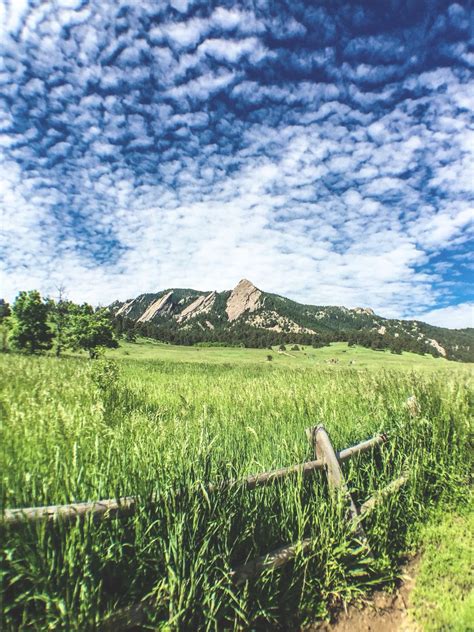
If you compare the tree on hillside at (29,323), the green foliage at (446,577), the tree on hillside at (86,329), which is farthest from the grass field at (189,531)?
the tree on hillside at (29,323)

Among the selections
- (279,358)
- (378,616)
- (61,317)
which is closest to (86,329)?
(61,317)

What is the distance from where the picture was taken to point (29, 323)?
55781 millimetres

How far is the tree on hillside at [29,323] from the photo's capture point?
54594mm

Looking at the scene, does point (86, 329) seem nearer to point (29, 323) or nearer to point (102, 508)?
point (29, 323)

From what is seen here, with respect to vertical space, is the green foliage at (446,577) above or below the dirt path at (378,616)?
above

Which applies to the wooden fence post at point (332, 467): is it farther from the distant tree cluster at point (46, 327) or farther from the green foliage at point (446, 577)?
the distant tree cluster at point (46, 327)

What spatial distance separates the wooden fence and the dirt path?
583mm

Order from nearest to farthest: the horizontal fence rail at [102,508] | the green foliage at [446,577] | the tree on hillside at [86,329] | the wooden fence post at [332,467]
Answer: the horizontal fence rail at [102,508], the green foliage at [446,577], the wooden fence post at [332,467], the tree on hillside at [86,329]

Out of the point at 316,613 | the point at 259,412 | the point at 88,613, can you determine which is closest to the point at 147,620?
the point at 88,613

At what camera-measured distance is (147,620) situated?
267cm

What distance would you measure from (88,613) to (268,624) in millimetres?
1738

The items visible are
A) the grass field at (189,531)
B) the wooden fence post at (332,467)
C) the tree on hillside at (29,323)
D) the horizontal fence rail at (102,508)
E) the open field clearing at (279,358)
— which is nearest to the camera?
the horizontal fence rail at (102,508)

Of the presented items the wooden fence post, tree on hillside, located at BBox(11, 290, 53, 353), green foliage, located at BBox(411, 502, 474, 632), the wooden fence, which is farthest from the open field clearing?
the wooden fence post

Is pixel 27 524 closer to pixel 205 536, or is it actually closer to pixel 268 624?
pixel 205 536
